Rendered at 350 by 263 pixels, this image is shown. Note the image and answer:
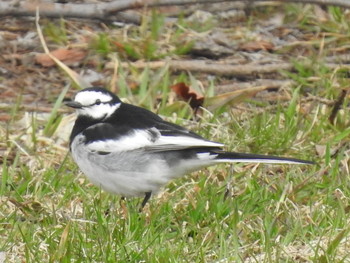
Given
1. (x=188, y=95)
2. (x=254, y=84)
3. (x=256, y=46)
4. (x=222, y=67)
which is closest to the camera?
(x=188, y=95)

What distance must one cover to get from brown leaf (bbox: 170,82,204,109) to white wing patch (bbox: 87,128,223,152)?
5.98 feet

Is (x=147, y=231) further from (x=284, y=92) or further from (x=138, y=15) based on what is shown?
(x=138, y=15)

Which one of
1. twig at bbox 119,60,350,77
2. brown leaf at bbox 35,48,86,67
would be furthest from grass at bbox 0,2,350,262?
brown leaf at bbox 35,48,86,67

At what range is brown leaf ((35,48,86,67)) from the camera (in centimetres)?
830

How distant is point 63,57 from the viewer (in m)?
8.33

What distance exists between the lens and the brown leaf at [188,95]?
7480 mm

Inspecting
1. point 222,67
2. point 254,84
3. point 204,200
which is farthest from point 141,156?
point 222,67

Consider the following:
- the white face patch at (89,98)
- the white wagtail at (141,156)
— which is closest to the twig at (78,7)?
the white face patch at (89,98)

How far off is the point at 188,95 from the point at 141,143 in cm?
197

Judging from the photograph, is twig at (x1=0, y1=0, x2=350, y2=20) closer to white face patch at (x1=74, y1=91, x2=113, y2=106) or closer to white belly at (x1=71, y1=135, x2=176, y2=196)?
white face patch at (x1=74, y1=91, x2=113, y2=106)

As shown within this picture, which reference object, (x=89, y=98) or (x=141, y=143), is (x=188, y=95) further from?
(x=141, y=143)

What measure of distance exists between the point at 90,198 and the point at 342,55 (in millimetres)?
3326

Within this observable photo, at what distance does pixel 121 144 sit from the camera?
18.6 feet

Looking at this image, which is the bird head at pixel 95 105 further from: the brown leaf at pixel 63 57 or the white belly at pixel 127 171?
the brown leaf at pixel 63 57
